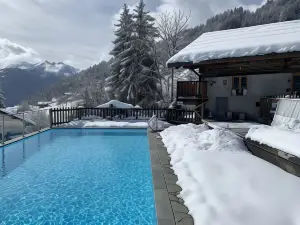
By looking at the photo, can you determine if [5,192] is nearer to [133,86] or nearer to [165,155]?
[165,155]

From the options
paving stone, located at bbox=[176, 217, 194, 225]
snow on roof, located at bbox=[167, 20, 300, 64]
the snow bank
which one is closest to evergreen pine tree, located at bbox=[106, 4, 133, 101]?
snow on roof, located at bbox=[167, 20, 300, 64]

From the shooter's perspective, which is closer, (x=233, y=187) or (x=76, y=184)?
(x=233, y=187)

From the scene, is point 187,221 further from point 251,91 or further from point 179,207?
point 251,91

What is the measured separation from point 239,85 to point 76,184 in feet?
34.6

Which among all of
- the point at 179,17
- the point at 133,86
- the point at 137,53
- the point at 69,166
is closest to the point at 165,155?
the point at 69,166

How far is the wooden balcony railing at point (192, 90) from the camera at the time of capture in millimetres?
12500

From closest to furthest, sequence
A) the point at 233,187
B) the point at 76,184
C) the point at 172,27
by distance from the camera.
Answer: the point at 233,187, the point at 76,184, the point at 172,27

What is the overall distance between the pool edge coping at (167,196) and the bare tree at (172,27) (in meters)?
22.9

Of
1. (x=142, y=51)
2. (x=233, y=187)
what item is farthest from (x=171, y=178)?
(x=142, y=51)

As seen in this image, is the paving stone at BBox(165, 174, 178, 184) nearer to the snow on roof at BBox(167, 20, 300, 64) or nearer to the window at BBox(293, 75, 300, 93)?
the snow on roof at BBox(167, 20, 300, 64)

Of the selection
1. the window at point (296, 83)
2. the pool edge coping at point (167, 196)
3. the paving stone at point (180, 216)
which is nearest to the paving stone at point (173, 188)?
the pool edge coping at point (167, 196)

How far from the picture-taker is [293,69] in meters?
11.2

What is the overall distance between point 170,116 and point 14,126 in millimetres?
11416

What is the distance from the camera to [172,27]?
2773cm
